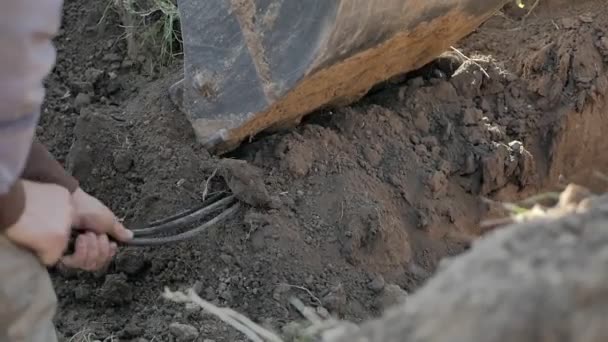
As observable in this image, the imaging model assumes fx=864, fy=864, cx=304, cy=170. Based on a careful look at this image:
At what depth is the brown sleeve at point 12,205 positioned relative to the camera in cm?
148

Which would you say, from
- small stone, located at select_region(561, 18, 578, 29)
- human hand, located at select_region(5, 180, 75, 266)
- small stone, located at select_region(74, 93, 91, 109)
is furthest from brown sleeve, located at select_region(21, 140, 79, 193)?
small stone, located at select_region(561, 18, 578, 29)

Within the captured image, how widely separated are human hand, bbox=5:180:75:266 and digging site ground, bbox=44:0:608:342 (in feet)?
1.56

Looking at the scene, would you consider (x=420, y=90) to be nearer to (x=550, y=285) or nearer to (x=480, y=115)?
(x=480, y=115)

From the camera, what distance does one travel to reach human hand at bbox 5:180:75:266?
1.55 meters

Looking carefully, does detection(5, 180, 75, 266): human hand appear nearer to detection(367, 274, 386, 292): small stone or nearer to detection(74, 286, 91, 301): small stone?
detection(74, 286, 91, 301): small stone

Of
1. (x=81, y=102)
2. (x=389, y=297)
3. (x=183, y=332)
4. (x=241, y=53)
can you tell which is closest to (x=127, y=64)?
(x=81, y=102)

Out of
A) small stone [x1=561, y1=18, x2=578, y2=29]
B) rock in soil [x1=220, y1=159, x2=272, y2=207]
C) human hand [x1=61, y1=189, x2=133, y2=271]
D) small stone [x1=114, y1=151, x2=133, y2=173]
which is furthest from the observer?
small stone [x1=561, y1=18, x2=578, y2=29]

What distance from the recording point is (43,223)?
62.5 inches

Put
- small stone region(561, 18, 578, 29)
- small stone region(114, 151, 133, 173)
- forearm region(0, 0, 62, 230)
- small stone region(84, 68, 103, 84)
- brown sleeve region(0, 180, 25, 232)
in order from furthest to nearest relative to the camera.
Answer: small stone region(561, 18, 578, 29)
small stone region(84, 68, 103, 84)
small stone region(114, 151, 133, 173)
brown sleeve region(0, 180, 25, 232)
forearm region(0, 0, 62, 230)

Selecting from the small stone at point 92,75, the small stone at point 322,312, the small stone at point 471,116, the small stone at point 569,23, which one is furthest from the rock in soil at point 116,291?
the small stone at point 569,23

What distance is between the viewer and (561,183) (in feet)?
8.77

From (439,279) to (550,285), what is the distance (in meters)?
0.13

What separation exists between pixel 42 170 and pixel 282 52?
2.30ft

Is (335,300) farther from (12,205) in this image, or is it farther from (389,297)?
(12,205)
